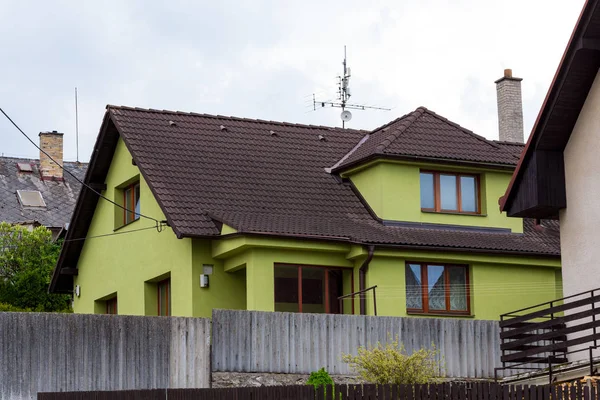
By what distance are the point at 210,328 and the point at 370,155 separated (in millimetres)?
8213

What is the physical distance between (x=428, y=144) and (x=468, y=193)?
152 centimetres

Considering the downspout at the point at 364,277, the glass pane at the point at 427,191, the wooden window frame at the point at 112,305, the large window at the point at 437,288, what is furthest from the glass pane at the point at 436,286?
the wooden window frame at the point at 112,305

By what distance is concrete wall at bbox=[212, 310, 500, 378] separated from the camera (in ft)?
73.2

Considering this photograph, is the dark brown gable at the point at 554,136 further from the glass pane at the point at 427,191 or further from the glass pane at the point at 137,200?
the glass pane at the point at 137,200

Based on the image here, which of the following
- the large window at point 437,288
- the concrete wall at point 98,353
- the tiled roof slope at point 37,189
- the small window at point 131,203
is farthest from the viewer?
the tiled roof slope at point 37,189

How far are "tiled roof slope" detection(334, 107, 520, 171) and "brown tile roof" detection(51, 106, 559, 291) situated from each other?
105 millimetres

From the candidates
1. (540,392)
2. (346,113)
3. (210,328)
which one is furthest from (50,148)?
(540,392)

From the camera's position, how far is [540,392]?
17.4 meters

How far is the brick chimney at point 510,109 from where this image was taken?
38.2m

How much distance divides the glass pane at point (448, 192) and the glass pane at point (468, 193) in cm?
19

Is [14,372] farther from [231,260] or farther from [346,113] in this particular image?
[346,113]

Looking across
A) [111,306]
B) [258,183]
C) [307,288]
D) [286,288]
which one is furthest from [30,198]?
[286,288]

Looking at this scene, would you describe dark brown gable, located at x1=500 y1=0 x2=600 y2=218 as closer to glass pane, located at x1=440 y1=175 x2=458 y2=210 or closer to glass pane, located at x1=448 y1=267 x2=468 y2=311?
glass pane, located at x1=448 y1=267 x2=468 y2=311

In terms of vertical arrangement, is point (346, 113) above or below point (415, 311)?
above
